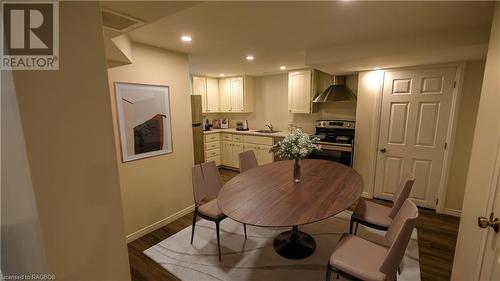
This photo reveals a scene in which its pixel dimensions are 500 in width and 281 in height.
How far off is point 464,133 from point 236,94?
A: 421 cm

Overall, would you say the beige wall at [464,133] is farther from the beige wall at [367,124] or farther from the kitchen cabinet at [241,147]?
the kitchen cabinet at [241,147]

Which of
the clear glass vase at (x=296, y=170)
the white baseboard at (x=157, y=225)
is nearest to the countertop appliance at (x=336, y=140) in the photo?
the clear glass vase at (x=296, y=170)

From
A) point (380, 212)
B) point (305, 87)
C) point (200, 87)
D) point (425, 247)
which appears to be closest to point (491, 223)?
point (380, 212)

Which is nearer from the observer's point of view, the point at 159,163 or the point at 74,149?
the point at 74,149

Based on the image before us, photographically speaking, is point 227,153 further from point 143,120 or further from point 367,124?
point 367,124

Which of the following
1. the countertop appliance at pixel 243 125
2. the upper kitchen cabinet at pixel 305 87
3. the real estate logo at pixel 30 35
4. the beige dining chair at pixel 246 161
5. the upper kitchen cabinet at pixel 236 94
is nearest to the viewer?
the real estate logo at pixel 30 35

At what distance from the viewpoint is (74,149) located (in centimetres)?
72

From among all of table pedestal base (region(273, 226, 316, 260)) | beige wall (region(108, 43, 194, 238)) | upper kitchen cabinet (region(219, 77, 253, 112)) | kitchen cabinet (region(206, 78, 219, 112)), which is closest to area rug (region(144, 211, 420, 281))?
table pedestal base (region(273, 226, 316, 260))

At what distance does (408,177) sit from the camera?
2143 millimetres

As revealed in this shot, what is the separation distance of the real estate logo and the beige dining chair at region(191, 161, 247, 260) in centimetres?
179

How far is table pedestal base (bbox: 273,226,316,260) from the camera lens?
227 centimetres

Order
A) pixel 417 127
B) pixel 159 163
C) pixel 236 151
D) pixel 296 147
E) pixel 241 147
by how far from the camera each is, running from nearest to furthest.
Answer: pixel 296 147 → pixel 159 163 → pixel 417 127 → pixel 241 147 → pixel 236 151

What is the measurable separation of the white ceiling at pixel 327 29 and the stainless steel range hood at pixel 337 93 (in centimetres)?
98

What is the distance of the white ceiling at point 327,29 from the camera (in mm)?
1651
